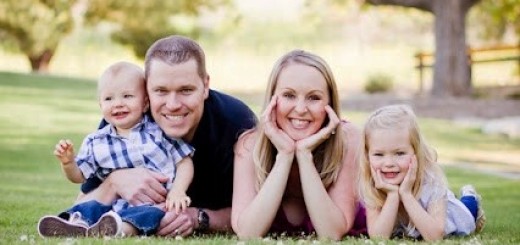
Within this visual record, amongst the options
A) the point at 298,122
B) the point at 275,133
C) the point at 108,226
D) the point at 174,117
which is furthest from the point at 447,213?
the point at 108,226

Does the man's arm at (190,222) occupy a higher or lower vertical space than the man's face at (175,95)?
lower

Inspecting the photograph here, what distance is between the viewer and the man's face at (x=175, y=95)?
637cm

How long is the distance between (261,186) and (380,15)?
6078 centimetres

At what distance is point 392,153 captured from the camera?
621 centimetres

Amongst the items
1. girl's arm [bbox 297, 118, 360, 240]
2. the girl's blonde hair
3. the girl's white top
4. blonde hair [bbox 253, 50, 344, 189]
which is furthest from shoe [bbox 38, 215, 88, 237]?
the girl's white top

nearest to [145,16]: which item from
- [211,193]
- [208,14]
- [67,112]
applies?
[208,14]

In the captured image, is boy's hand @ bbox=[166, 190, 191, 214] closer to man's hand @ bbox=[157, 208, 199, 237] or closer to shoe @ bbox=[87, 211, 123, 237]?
man's hand @ bbox=[157, 208, 199, 237]

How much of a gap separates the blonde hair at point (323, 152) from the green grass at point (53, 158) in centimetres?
46

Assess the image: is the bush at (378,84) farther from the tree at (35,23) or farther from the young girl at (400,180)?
the young girl at (400,180)

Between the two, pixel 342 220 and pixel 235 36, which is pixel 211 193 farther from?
pixel 235 36

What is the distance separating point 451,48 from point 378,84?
6.16 m

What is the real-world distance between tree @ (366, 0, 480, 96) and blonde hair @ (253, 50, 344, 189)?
21869 mm

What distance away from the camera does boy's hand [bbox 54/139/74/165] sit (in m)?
6.20

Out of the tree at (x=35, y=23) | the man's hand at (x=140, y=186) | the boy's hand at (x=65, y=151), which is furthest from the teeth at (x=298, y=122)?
the tree at (x=35, y=23)
